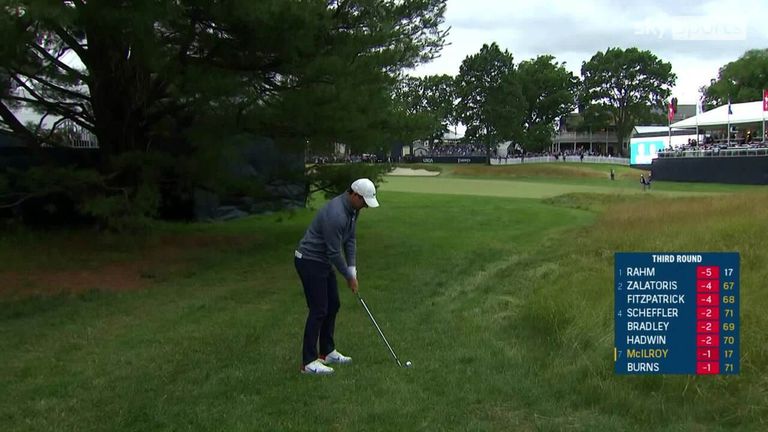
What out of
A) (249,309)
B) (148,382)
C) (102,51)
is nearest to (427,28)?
(102,51)

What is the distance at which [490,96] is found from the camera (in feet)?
244

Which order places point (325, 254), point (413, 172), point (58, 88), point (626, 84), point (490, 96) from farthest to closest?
1. point (626, 84)
2. point (490, 96)
3. point (413, 172)
4. point (58, 88)
5. point (325, 254)

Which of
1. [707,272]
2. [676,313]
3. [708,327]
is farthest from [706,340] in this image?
[707,272]

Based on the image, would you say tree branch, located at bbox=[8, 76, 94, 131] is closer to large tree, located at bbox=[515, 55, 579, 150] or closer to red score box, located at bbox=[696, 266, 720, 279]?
red score box, located at bbox=[696, 266, 720, 279]

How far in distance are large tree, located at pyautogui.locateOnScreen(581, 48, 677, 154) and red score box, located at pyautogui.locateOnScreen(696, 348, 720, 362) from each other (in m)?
90.1

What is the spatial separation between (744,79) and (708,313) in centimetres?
8730

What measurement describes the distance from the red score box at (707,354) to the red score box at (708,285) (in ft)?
1.33

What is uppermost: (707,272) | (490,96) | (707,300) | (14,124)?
(490,96)

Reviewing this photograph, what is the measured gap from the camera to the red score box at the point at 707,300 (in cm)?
437

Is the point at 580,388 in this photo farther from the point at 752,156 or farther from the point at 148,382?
the point at 752,156

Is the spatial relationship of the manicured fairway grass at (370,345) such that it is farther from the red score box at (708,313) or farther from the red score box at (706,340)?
the red score box at (708,313)

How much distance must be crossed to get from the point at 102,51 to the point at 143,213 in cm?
339

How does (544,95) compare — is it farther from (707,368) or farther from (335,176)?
(707,368)

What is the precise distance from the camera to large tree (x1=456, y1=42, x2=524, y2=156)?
240 feet
